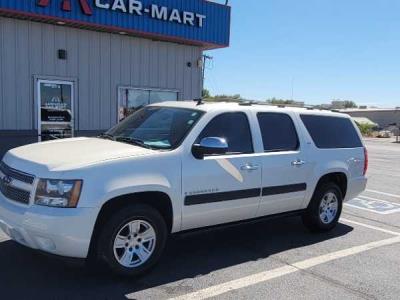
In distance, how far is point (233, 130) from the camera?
5777 mm

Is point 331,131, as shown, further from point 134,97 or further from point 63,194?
point 134,97

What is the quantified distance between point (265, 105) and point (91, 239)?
3.09m

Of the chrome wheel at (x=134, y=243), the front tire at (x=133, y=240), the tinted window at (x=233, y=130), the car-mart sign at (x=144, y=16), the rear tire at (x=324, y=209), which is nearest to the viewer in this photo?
the front tire at (x=133, y=240)

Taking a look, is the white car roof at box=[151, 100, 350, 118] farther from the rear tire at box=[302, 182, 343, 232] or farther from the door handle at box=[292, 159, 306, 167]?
the rear tire at box=[302, 182, 343, 232]

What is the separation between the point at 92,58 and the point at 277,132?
8.11m

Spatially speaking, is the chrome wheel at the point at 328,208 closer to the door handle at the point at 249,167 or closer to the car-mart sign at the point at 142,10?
the door handle at the point at 249,167

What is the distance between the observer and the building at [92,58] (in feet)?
38.1

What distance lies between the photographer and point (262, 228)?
7.14 m

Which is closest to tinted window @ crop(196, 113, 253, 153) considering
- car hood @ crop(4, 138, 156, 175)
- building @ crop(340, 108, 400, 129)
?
car hood @ crop(4, 138, 156, 175)

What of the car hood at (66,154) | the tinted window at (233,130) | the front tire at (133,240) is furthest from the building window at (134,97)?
the front tire at (133,240)

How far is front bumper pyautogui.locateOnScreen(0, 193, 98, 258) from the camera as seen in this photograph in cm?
428

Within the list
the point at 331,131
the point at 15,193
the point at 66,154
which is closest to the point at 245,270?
the point at 66,154

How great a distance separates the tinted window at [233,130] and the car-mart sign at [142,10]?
7325 millimetres

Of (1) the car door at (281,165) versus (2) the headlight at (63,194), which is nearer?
(2) the headlight at (63,194)
